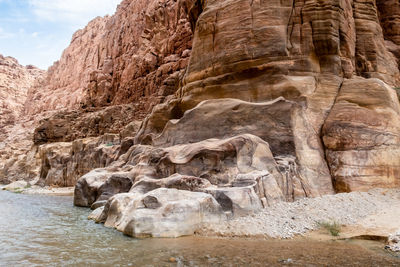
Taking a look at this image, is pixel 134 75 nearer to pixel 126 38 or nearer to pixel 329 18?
pixel 126 38

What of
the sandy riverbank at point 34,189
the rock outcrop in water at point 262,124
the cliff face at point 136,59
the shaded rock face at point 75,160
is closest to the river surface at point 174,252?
the rock outcrop in water at point 262,124

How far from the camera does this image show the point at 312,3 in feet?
43.5

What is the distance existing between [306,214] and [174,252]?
3728mm

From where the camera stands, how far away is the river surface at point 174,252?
5.26 m

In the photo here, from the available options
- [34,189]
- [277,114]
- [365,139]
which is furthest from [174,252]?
[34,189]

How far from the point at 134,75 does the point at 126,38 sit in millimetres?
12516

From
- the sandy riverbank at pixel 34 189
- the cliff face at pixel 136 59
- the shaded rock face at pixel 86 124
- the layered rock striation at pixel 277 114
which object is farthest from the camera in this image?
the cliff face at pixel 136 59

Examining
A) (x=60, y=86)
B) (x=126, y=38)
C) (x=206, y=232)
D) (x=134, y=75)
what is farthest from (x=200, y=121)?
(x=60, y=86)

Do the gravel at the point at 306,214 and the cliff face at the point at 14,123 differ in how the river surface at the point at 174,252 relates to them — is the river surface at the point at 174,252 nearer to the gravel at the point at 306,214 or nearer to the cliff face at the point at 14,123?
the gravel at the point at 306,214

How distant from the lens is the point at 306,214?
7.91 m

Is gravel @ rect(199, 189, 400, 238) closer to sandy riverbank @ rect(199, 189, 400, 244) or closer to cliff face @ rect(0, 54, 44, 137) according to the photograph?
sandy riverbank @ rect(199, 189, 400, 244)

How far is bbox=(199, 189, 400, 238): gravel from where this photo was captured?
699cm

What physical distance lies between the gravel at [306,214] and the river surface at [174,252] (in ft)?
1.23

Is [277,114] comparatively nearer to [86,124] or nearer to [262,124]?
Answer: [262,124]
